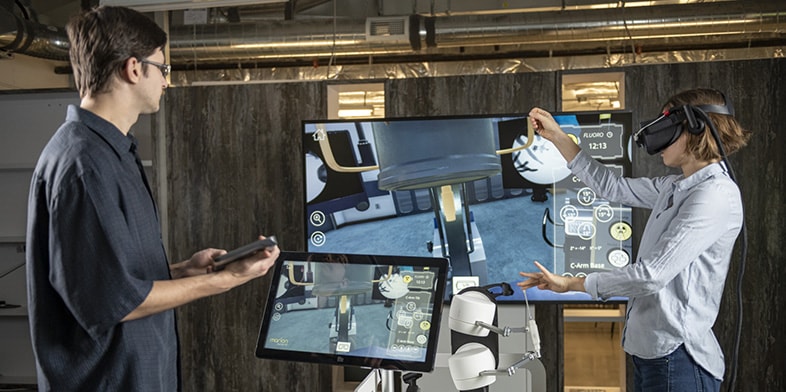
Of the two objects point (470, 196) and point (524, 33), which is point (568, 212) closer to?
point (470, 196)

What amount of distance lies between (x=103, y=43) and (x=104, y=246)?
0.45 meters

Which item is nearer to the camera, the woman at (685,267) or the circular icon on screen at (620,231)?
the woman at (685,267)

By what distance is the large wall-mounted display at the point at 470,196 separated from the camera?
3.99 metres

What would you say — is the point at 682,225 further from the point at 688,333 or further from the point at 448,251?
the point at 448,251

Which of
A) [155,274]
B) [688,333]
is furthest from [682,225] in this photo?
[155,274]

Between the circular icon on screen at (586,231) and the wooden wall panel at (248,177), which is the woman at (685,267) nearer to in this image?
the circular icon on screen at (586,231)

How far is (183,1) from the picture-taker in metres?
3.51

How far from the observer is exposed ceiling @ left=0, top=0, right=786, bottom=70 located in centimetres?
537

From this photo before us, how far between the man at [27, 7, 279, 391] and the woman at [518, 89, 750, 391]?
1.06 meters

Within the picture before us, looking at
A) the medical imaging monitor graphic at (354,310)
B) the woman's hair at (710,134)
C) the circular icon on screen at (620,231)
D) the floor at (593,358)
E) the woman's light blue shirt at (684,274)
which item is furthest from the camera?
the floor at (593,358)

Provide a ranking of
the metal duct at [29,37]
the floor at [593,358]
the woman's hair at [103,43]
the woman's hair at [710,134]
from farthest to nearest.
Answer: the floor at [593,358] → the metal duct at [29,37] → the woman's hair at [710,134] → the woman's hair at [103,43]

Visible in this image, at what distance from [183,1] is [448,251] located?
1.92 metres

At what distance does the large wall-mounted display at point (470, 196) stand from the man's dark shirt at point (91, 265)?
256 cm

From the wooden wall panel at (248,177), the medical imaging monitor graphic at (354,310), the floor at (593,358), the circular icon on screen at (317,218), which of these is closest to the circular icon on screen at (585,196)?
the wooden wall panel at (248,177)
